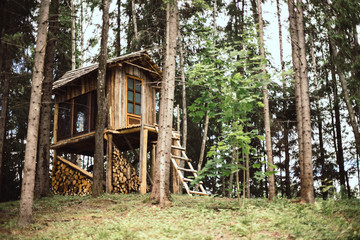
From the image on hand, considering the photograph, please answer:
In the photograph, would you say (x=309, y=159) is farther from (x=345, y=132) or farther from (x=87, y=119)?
(x=345, y=132)

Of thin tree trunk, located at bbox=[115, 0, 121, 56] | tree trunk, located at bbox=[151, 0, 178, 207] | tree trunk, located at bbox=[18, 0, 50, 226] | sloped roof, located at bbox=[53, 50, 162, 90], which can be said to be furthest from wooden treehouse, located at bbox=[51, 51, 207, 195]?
tree trunk, located at bbox=[18, 0, 50, 226]

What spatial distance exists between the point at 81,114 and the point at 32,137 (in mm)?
8053

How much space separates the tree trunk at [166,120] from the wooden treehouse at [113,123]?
11.1ft

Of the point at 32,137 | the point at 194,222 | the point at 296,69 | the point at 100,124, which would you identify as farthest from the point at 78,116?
the point at 296,69

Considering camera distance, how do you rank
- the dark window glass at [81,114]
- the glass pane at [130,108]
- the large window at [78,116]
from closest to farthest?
the glass pane at [130,108], the large window at [78,116], the dark window glass at [81,114]

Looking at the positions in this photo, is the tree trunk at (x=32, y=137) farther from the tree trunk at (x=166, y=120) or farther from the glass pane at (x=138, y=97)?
the glass pane at (x=138, y=97)

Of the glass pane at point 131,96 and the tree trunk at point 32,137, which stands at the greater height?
the glass pane at point 131,96

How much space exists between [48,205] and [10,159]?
438 inches

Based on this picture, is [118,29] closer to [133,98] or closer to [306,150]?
[133,98]

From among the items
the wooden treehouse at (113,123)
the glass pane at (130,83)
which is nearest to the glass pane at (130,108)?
the wooden treehouse at (113,123)

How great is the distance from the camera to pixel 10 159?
68.2 feet

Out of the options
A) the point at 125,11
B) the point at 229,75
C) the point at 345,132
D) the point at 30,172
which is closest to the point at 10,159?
the point at 125,11

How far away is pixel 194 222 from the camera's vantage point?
7859 millimetres

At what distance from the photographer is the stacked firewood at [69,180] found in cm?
1556
